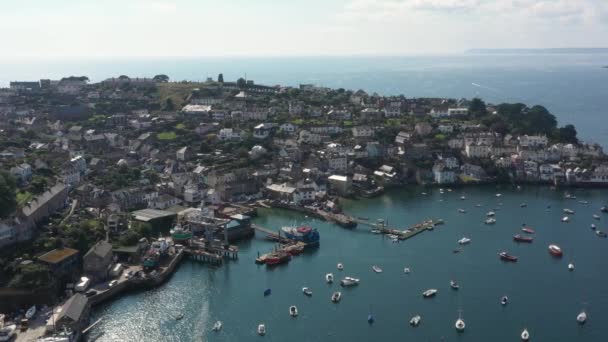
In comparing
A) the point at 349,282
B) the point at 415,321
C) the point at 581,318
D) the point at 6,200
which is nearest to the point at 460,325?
the point at 415,321

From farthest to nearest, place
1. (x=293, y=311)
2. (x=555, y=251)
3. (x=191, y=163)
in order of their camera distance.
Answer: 1. (x=191, y=163)
2. (x=555, y=251)
3. (x=293, y=311)

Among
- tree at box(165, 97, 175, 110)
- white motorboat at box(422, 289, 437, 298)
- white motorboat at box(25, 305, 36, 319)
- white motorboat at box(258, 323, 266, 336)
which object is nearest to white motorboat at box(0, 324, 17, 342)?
white motorboat at box(25, 305, 36, 319)

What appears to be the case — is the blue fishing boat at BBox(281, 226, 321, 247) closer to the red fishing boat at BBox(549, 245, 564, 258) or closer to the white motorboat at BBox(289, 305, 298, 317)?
the white motorboat at BBox(289, 305, 298, 317)

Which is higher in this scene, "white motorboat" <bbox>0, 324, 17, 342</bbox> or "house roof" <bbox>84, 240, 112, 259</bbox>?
"house roof" <bbox>84, 240, 112, 259</bbox>

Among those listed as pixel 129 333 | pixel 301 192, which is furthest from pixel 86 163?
pixel 129 333

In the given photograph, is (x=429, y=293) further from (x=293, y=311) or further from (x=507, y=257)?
(x=507, y=257)

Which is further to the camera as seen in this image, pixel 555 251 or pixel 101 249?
pixel 555 251

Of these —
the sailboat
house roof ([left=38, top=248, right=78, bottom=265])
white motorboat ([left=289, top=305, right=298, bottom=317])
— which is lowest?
white motorboat ([left=289, top=305, right=298, bottom=317])

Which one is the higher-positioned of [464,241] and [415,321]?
[464,241]
